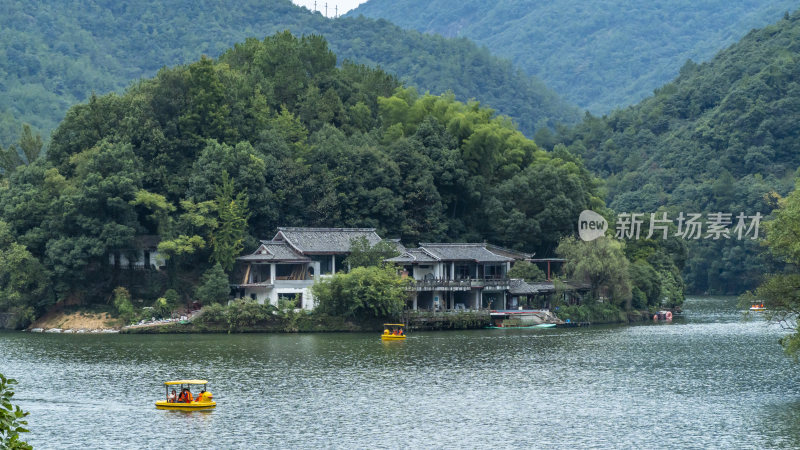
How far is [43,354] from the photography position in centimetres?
5366

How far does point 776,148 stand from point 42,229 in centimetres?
9429

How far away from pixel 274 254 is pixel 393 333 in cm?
1248

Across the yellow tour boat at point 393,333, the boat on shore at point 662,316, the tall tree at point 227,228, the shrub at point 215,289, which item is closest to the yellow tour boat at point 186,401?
the yellow tour boat at point 393,333

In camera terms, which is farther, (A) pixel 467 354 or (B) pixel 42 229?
(B) pixel 42 229

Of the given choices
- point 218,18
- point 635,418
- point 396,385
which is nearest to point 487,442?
point 635,418

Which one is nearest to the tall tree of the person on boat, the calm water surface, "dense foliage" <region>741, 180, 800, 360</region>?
the calm water surface

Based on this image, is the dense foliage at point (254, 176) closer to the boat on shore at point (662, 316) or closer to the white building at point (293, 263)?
the white building at point (293, 263)

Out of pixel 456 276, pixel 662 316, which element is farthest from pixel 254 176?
pixel 662 316

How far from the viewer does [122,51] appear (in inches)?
7141

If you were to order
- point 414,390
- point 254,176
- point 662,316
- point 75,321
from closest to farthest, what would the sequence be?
point 414,390 < point 75,321 < point 254,176 < point 662,316

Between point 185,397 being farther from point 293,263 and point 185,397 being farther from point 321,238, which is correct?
point 321,238

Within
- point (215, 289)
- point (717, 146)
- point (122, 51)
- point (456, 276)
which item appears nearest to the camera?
point (215, 289)

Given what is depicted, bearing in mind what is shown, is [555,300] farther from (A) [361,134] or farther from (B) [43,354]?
(B) [43,354]

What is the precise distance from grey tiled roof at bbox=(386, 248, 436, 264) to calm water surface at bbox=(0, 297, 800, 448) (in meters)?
8.87
